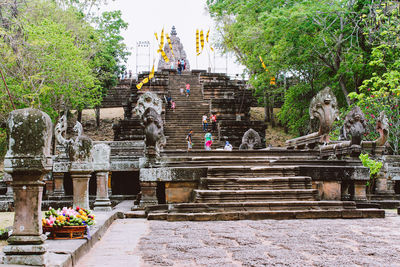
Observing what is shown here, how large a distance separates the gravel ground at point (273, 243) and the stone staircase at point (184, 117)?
533 inches

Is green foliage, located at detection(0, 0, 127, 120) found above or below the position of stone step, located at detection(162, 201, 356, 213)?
above

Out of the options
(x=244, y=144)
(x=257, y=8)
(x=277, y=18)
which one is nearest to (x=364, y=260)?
(x=244, y=144)

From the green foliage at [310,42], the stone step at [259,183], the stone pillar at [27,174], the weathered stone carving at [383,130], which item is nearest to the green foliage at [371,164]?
the weathered stone carving at [383,130]

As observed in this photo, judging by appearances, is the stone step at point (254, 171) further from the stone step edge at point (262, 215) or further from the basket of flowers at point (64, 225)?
the basket of flowers at point (64, 225)

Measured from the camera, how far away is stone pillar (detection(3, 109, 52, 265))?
11.9 feet

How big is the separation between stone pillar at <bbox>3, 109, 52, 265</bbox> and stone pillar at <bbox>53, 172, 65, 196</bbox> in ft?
27.4

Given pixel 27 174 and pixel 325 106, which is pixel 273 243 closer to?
pixel 27 174

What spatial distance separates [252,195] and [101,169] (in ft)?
9.66

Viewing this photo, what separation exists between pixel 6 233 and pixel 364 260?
421cm

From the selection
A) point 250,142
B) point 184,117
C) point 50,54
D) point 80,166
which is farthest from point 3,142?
point 80,166

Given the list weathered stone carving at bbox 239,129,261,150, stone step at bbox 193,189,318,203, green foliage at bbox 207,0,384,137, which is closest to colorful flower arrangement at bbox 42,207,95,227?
stone step at bbox 193,189,318,203

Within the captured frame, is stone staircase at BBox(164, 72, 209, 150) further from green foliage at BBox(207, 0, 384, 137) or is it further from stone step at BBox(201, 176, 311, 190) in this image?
stone step at BBox(201, 176, 311, 190)

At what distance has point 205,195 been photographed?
26.3ft

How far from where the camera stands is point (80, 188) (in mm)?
6957
